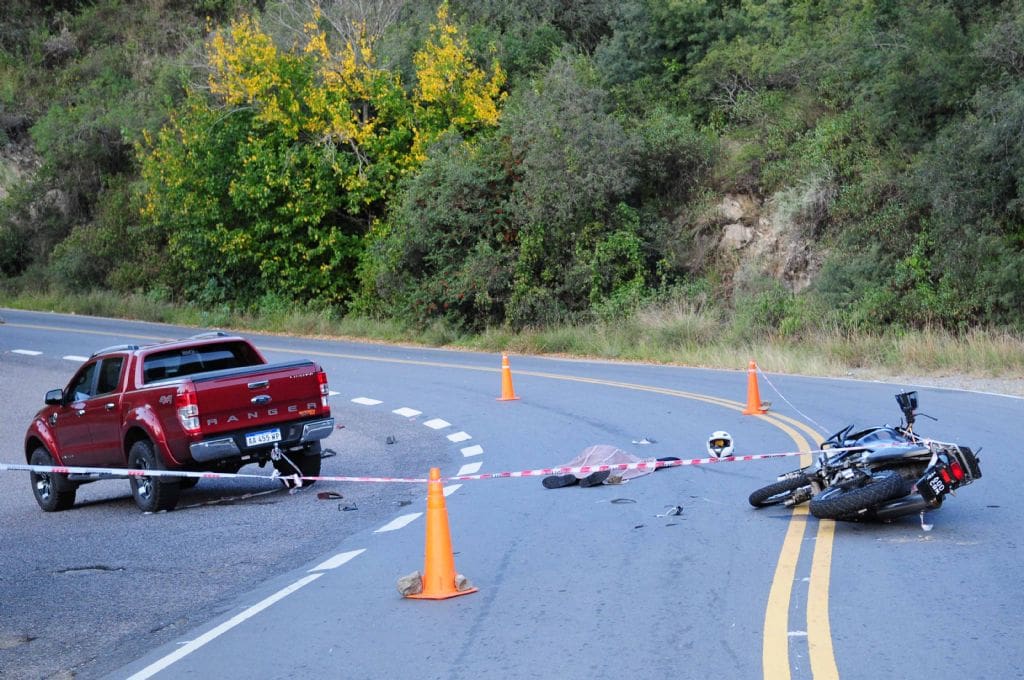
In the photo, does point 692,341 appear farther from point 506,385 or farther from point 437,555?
point 437,555

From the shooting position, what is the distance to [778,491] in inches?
396

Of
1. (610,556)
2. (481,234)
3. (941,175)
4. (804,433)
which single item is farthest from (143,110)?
(610,556)

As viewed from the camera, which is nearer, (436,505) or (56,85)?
(436,505)

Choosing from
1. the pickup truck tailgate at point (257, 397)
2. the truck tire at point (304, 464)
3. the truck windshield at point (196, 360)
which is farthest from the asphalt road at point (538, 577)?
the truck windshield at point (196, 360)

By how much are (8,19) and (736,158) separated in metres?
45.2

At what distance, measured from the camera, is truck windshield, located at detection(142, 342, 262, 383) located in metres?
13.5

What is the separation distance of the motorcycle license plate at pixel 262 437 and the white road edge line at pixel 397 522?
7.33 feet

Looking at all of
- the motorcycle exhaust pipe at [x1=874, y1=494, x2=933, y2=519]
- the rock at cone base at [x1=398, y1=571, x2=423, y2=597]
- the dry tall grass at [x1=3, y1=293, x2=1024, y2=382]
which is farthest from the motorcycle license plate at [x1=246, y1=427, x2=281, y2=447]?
the dry tall grass at [x1=3, y1=293, x2=1024, y2=382]

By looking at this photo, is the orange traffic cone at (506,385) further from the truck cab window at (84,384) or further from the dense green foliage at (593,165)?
the dense green foliage at (593,165)

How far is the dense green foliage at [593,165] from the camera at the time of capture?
85.5ft

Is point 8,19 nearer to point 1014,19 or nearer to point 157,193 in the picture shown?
point 157,193

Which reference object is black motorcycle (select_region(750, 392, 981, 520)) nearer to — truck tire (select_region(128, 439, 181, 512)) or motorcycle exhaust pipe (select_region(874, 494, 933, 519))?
motorcycle exhaust pipe (select_region(874, 494, 933, 519))

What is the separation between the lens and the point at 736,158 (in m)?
31.8

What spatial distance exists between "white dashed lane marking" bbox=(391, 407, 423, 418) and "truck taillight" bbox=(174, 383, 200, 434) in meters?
7.12
